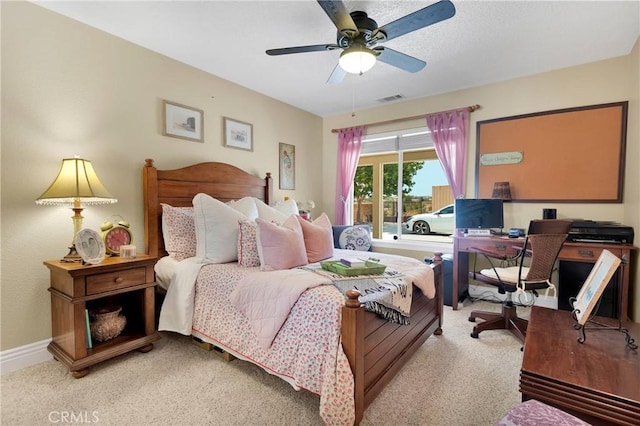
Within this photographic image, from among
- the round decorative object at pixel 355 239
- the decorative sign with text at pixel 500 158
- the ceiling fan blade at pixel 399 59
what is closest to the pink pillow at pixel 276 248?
the ceiling fan blade at pixel 399 59

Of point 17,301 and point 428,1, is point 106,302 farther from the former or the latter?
point 428,1

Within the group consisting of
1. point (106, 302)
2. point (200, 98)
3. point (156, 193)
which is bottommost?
point (106, 302)

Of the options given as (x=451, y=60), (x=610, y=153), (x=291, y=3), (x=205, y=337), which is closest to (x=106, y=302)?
(x=205, y=337)

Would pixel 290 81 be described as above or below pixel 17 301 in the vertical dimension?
above

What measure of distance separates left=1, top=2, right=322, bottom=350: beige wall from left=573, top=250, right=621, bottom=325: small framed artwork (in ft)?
10.4

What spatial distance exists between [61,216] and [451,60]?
3.70 m

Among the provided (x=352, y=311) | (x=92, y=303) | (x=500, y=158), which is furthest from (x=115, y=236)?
(x=500, y=158)

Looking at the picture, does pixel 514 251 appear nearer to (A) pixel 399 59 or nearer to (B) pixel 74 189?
(A) pixel 399 59

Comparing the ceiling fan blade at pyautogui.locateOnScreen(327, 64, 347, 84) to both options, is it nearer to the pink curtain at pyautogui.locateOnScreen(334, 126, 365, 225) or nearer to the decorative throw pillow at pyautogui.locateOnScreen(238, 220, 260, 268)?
the decorative throw pillow at pyautogui.locateOnScreen(238, 220, 260, 268)

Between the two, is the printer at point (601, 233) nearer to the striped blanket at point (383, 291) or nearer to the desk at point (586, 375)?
the desk at point (586, 375)

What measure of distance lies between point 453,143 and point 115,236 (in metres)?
3.73

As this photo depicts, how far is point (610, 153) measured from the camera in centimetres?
294

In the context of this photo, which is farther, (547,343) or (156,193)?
(156,193)

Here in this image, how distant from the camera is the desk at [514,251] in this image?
2.54 meters
